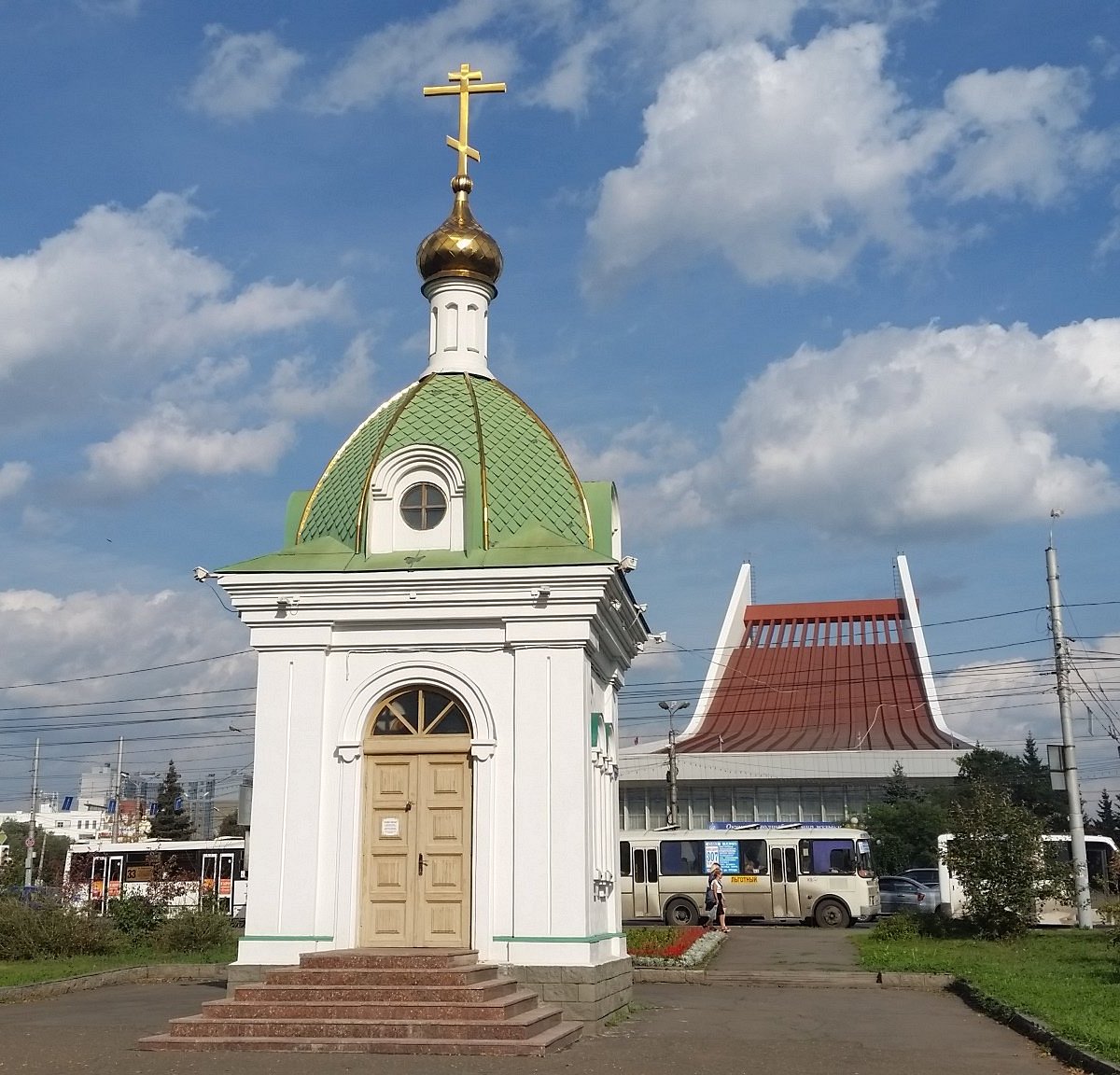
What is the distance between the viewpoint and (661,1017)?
13242 millimetres

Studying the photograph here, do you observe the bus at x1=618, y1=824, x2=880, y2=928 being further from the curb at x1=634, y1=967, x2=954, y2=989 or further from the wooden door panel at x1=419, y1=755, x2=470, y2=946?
the wooden door panel at x1=419, y1=755, x2=470, y2=946

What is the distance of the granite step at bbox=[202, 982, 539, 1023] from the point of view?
35.5 feet

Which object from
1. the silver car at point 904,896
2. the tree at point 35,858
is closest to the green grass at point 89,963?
the tree at point 35,858

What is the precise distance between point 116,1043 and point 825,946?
15.9 metres

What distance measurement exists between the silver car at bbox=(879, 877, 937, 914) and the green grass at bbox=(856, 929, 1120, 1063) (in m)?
8.45

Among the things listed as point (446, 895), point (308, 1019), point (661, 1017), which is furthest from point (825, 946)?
point (308, 1019)

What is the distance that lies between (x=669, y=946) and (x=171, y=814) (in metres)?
48.3

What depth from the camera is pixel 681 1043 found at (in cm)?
1123

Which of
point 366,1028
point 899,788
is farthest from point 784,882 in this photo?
point 899,788

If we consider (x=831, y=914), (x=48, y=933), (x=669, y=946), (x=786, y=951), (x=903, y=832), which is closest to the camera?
(x=48, y=933)

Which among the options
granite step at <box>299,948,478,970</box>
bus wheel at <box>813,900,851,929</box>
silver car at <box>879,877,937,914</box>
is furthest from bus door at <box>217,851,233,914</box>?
granite step at <box>299,948,478,970</box>

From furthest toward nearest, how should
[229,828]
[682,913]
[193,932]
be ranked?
[229,828]
[682,913]
[193,932]

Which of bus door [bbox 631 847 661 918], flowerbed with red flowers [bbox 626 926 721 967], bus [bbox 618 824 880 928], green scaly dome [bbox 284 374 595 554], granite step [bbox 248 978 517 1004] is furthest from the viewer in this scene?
bus door [bbox 631 847 661 918]

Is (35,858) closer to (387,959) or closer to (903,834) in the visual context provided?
(903,834)
